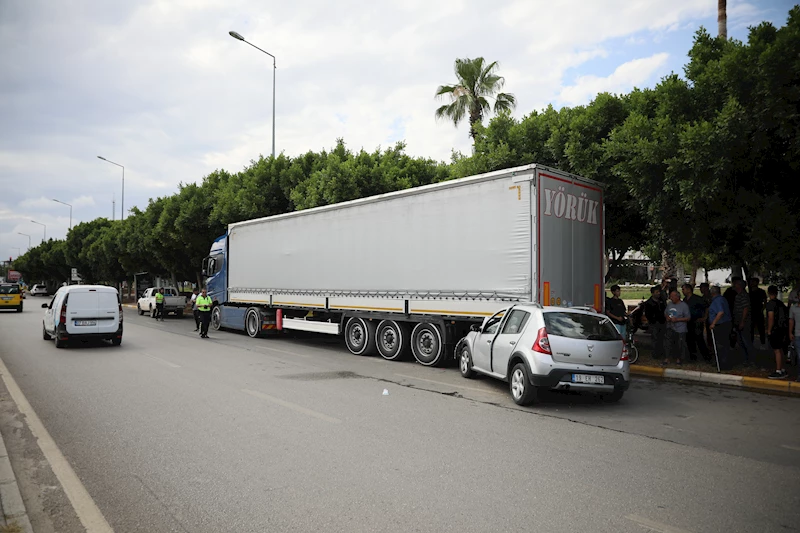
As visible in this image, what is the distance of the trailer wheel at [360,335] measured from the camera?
13977 millimetres

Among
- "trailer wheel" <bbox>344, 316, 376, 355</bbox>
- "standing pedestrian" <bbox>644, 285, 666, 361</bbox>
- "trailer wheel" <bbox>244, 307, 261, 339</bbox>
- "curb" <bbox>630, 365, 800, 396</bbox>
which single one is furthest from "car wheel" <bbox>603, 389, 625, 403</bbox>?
"trailer wheel" <bbox>244, 307, 261, 339</bbox>

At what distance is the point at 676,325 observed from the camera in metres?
11.5

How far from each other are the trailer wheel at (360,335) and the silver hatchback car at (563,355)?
5.64m

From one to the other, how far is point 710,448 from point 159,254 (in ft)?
124

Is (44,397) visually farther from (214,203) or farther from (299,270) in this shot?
(214,203)

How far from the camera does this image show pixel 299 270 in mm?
16641

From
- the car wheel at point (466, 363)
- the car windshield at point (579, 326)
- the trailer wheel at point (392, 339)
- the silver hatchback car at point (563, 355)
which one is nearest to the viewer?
the silver hatchback car at point (563, 355)

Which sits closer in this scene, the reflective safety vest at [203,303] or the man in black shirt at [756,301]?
the man in black shirt at [756,301]

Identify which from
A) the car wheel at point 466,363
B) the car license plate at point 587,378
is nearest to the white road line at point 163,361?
the car wheel at point 466,363

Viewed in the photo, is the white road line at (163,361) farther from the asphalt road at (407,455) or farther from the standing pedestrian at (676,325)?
the standing pedestrian at (676,325)

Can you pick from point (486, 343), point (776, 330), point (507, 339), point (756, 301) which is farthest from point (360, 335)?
point (756, 301)

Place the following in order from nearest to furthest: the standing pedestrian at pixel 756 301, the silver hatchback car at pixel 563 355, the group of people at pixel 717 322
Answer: the silver hatchback car at pixel 563 355, the group of people at pixel 717 322, the standing pedestrian at pixel 756 301

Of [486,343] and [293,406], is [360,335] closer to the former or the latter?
[486,343]

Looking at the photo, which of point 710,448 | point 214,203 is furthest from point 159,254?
point 710,448
